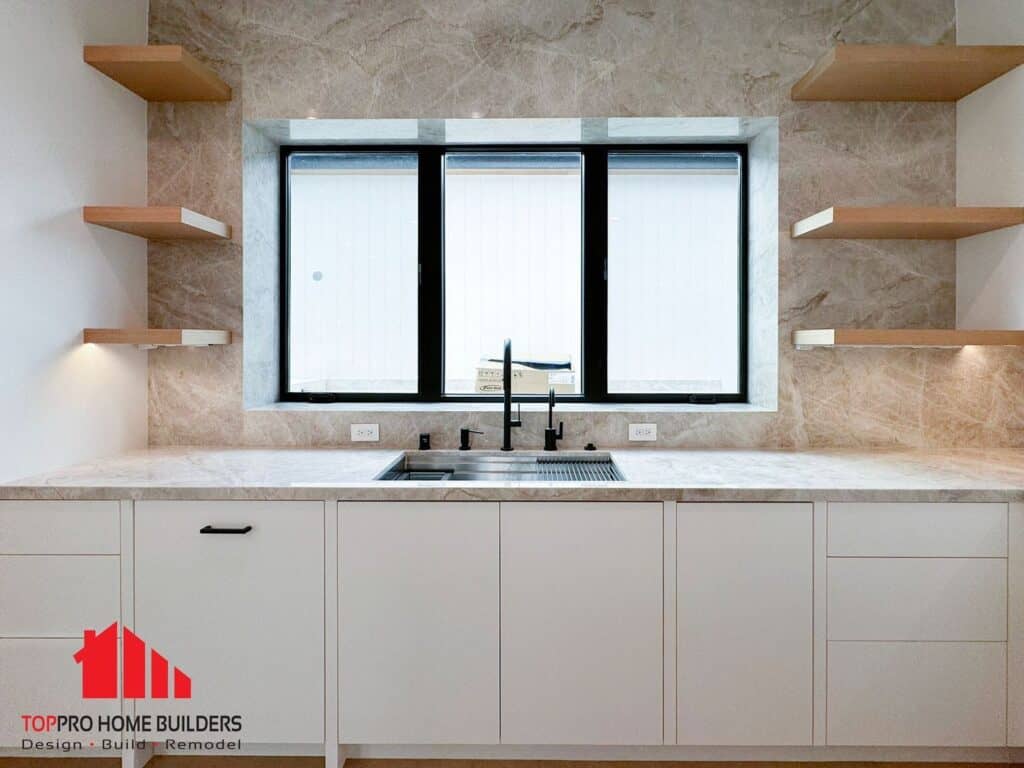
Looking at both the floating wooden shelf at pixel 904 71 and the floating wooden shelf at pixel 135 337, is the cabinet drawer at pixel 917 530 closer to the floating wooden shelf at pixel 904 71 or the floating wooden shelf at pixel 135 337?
the floating wooden shelf at pixel 904 71

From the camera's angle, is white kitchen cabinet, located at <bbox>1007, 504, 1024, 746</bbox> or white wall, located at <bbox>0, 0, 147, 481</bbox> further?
white wall, located at <bbox>0, 0, 147, 481</bbox>

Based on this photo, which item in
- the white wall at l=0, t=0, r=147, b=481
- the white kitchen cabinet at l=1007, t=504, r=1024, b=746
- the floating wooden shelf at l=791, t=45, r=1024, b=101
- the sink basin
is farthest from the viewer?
the sink basin

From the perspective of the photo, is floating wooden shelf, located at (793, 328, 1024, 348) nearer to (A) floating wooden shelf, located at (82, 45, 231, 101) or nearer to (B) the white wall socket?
(B) the white wall socket

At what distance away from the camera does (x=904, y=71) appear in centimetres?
Answer: 234

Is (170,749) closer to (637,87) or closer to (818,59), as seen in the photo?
(637,87)

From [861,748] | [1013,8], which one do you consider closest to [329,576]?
[861,748]

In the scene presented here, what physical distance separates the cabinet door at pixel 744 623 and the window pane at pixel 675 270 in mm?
1098

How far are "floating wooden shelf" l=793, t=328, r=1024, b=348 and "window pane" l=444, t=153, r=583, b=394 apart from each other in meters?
1.01

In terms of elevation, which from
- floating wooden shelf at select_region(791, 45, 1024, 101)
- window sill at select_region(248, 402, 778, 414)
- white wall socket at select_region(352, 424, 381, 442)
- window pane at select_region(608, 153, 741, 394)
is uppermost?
floating wooden shelf at select_region(791, 45, 1024, 101)

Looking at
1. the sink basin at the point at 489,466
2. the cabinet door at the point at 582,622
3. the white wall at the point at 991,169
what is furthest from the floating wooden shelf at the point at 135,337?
the white wall at the point at 991,169

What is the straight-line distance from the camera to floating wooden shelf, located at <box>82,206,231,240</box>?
7.55ft

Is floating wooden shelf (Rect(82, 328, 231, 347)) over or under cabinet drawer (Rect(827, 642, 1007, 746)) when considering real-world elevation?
over

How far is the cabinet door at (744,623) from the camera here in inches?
76.1

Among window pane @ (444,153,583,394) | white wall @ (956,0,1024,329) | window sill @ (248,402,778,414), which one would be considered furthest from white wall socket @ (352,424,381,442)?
white wall @ (956,0,1024,329)
